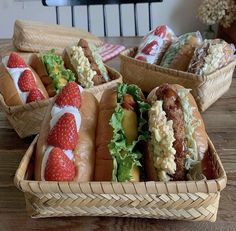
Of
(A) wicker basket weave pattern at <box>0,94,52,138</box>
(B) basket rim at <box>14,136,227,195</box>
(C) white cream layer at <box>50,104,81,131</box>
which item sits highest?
(C) white cream layer at <box>50,104,81,131</box>

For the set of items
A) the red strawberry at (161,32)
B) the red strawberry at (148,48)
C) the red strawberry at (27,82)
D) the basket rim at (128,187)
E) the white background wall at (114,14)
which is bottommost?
the white background wall at (114,14)

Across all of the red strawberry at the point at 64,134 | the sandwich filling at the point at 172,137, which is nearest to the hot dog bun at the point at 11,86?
the red strawberry at the point at 64,134

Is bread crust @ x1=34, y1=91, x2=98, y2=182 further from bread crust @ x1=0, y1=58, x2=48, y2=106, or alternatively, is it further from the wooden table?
bread crust @ x1=0, y1=58, x2=48, y2=106

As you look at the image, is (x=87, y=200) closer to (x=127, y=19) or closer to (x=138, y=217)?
(x=138, y=217)

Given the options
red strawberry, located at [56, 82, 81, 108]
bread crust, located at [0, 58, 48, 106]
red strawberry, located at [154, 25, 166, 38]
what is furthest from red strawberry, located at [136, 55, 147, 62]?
red strawberry, located at [56, 82, 81, 108]

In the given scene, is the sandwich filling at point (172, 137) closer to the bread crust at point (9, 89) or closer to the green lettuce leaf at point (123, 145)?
the green lettuce leaf at point (123, 145)

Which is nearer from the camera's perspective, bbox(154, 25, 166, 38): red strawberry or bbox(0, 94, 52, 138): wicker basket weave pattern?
bbox(0, 94, 52, 138): wicker basket weave pattern

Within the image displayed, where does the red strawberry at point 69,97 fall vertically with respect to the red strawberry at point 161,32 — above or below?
below
